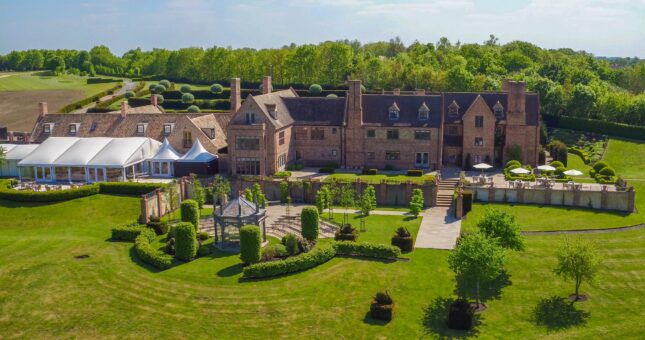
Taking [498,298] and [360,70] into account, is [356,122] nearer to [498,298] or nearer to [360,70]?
[498,298]

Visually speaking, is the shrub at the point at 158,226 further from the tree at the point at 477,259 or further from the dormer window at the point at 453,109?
the dormer window at the point at 453,109

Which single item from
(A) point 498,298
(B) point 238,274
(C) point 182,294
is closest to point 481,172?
(A) point 498,298

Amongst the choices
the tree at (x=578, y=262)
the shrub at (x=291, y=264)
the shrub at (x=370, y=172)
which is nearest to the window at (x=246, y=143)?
the shrub at (x=370, y=172)

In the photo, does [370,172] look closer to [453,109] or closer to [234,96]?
[453,109]

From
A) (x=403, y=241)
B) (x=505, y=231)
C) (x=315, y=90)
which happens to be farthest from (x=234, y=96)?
(x=505, y=231)

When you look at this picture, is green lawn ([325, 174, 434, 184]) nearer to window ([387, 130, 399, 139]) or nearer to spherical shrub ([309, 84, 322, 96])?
window ([387, 130, 399, 139])

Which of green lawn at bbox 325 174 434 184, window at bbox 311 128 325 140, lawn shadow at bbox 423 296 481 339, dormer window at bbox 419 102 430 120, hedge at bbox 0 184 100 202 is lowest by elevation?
lawn shadow at bbox 423 296 481 339

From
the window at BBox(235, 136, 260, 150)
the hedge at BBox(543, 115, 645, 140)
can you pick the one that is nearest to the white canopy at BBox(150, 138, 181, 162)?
the window at BBox(235, 136, 260, 150)
